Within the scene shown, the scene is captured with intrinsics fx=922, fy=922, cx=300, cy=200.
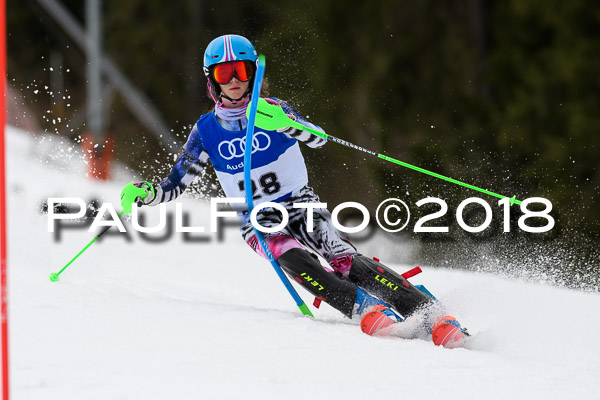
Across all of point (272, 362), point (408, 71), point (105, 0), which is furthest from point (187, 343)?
point (105, 0)

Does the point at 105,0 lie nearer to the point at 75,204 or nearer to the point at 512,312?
the point at 75,204

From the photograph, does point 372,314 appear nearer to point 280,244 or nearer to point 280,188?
point 280,244

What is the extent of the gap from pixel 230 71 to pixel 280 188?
0.64 metres

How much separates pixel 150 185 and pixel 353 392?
6.26ft

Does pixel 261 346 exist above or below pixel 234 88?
below

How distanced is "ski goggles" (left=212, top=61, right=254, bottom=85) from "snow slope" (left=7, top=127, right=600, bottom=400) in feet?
3.69

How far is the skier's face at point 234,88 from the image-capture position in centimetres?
448

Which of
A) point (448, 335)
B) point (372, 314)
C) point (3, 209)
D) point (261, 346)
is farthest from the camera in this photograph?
point (372, 314)

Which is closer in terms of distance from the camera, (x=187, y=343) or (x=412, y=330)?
(x=187, y=343)

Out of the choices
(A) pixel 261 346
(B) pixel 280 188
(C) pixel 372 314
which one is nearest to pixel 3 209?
(A) pixel 261 346

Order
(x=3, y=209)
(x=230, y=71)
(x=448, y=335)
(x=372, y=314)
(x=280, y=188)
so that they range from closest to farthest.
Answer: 1. (x=3, y=209)
2. (x=448, y=335)
3. (x=372, y=314)
4. (x=230, y=71)
5. (x=280, y=188)

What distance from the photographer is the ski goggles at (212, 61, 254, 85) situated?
4465 millimetres

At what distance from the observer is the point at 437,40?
17.7 metres

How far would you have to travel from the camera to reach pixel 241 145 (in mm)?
4551
